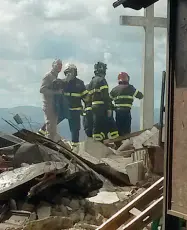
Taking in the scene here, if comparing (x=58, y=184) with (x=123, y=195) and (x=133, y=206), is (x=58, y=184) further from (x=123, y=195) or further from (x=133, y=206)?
(x=133, y=206)

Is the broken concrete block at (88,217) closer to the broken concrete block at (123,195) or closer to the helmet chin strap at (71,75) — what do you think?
the broken concrete block at (123,195)

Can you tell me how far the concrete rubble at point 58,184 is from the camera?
6488 mm

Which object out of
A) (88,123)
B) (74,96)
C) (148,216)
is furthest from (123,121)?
(148,216)

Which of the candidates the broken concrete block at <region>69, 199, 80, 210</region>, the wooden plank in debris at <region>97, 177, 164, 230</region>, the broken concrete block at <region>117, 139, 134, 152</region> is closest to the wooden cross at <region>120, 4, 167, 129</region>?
the broken concrete block at <region>117, 139, 134, 152</region>

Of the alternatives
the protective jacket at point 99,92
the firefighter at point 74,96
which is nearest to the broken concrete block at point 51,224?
the firefighter at point 74,96

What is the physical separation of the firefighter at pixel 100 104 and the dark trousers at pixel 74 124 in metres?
0.40

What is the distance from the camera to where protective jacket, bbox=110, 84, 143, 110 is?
11.5 m

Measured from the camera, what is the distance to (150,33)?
43.6ft

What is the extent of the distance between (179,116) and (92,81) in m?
8.19

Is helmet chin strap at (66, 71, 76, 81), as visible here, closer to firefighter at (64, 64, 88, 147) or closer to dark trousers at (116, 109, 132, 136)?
firefighter at (64, 64, 88, 147)

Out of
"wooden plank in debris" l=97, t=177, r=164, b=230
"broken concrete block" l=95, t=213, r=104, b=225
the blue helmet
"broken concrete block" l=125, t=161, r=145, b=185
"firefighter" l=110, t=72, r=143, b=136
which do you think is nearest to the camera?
"wooden plank in debris" l=97, t=177, r=164, b=230

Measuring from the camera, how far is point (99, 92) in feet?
37.3

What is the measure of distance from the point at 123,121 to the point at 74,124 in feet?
3.68

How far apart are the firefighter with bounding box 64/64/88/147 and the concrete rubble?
99.7 inches
